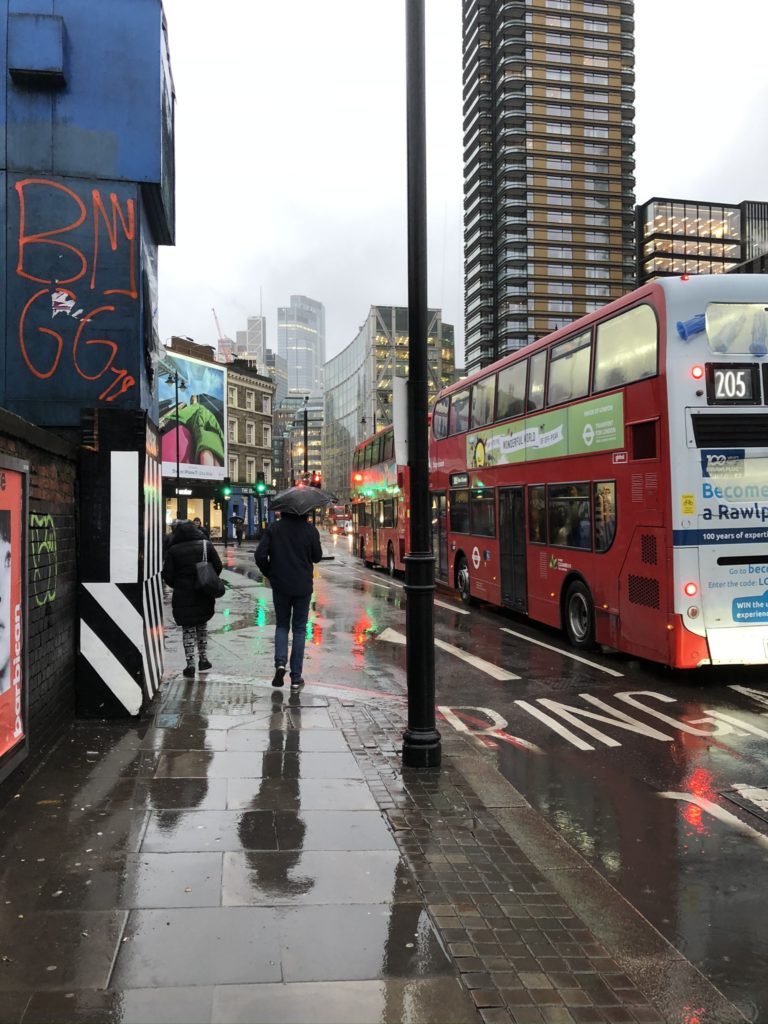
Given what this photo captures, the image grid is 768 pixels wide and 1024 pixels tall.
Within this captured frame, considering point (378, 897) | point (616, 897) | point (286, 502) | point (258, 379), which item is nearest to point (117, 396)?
point (286, 502)

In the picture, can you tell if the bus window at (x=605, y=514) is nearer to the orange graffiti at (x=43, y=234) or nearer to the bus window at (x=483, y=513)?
the bus window at (x=483, y=513)

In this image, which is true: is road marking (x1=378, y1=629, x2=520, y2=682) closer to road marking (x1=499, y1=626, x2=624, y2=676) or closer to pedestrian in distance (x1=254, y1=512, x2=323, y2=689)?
road marking (x1=499, y1=626, x2=624, y2=676)

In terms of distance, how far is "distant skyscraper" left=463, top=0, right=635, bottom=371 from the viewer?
341ft

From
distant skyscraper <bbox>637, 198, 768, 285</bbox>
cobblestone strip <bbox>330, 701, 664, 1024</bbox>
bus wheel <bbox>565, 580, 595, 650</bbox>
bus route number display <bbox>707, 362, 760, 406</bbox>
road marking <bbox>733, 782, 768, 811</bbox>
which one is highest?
distant skyscraper <bbox>637, 198, 768, 285</bbox>

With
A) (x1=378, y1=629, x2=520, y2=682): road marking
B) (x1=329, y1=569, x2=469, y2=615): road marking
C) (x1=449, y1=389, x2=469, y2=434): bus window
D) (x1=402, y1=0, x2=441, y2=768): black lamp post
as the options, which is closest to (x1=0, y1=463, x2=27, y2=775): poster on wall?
(x1=402, y1=0, x2=441, y2=768): black lamp post

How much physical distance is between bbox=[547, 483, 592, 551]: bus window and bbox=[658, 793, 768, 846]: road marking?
5.39 meters

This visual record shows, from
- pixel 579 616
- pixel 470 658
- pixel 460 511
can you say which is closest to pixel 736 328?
pixel 579 616

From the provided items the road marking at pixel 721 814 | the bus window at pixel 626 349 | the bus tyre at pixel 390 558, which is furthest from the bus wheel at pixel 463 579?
the road marking at pixel 721 814

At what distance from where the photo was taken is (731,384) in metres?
8.50

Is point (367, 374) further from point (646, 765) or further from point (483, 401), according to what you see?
point (646, 765)

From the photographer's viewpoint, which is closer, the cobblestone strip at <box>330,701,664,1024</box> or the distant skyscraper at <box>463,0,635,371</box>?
the cobblestone strip at <box>330,701,664,1024</box>

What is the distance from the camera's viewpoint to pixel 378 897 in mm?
3508

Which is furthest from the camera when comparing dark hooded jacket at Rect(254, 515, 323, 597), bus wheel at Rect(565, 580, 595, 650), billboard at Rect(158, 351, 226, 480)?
billboard at Rect(158, 351, 226, 480)

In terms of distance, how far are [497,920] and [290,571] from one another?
189 inches
